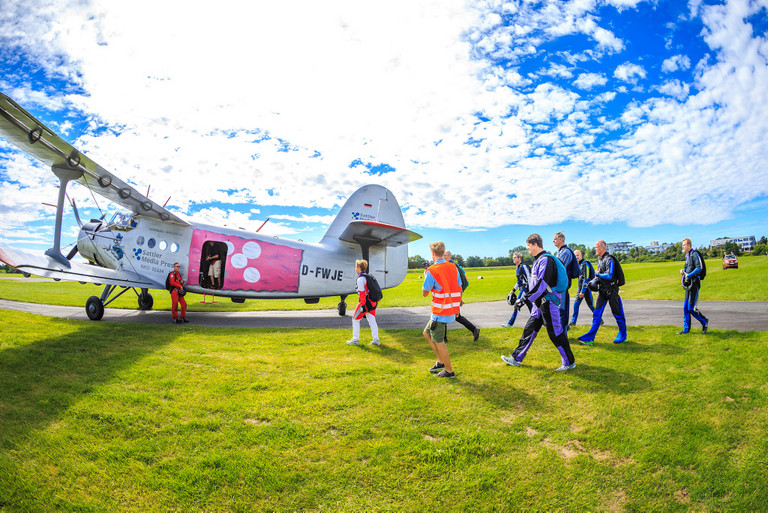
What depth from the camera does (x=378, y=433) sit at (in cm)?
384

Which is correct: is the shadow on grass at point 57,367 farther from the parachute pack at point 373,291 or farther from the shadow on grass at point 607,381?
the shadow on grass at point 607,381

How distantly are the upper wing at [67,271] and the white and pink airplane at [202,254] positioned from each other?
3 cm

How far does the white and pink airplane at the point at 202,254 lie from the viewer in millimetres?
11344

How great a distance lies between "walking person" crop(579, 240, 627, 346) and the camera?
309 inches

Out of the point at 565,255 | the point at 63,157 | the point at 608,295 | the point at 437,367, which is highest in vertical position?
the point at 63,157

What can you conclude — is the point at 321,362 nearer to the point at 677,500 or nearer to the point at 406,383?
the point at 406,383

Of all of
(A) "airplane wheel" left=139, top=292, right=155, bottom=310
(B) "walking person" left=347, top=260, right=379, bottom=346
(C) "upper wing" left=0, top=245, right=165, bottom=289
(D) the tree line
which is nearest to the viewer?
(B) "walking person" left=347, top=260, right=379, bottom=346

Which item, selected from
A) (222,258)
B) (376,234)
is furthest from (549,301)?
(222,258)

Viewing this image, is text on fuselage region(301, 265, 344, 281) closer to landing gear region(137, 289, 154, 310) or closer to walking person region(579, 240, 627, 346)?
landing gear region(137, 289, 154, 310)

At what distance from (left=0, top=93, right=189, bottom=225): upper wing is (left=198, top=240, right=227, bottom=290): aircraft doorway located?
130 cm

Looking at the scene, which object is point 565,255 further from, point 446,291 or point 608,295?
point 446,291

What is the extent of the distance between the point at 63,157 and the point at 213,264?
17.0 ft

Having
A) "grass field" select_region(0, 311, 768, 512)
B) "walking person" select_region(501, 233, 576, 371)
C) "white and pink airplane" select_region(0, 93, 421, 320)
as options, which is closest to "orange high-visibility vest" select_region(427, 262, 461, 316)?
"grass field" select_region(0, 311, 768, 512)

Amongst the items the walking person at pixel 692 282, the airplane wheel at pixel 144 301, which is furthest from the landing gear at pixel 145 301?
the walking person at pixel 692 282
